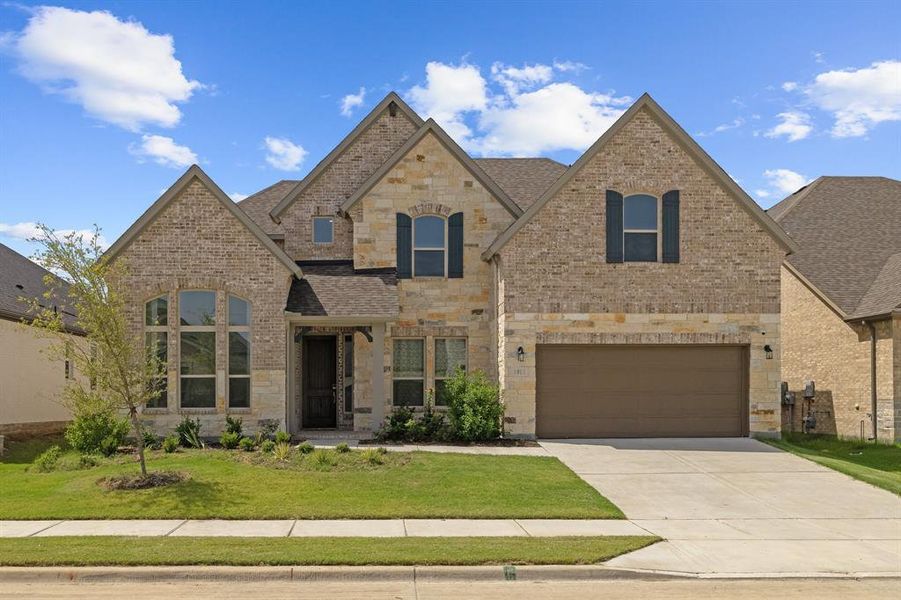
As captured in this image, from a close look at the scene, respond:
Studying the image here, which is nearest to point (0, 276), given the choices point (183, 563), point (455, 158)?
point (455, 158)

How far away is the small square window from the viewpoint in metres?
21.5

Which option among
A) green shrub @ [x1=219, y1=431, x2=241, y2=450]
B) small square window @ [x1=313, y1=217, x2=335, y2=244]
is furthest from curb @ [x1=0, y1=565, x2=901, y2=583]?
small square window @ [x1=313, y1=217, x2=335, y2=244]

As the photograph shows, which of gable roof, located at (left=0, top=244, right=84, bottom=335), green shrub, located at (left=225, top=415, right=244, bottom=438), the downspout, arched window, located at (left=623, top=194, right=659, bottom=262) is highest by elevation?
arched window, located at (left=623, top=194, right=659, bottom=262)

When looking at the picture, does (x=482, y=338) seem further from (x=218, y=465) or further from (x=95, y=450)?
(x=95, y=450)

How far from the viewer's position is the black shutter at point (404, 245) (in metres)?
20.2

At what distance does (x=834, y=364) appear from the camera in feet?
73.1

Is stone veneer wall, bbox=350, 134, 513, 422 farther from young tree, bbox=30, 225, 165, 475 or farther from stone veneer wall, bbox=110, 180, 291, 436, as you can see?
young tree, bbox=30, 225, 165, 475

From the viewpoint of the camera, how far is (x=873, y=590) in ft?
27.5

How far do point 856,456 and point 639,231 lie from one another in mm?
7196

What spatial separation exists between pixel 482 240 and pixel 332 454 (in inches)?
304

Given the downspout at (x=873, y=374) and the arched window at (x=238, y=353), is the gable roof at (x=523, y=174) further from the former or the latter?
the downspout at (x=873, y=374)

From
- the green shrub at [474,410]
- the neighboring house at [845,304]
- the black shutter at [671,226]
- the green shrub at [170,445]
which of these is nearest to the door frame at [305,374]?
the green shrub at [474,410]

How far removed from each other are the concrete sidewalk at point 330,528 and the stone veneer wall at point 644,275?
7336 mm

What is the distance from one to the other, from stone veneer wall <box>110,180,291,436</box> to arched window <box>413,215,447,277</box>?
3.89 metres
